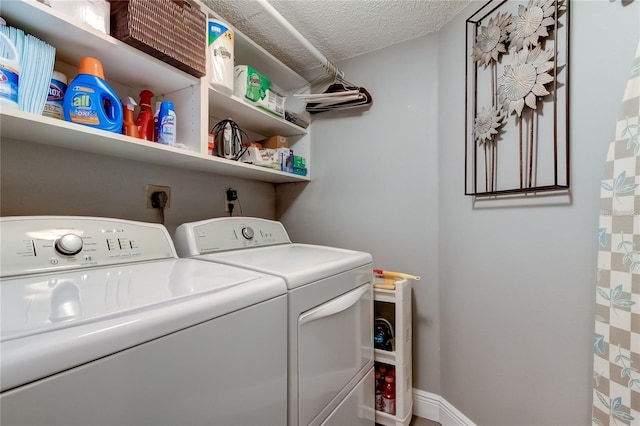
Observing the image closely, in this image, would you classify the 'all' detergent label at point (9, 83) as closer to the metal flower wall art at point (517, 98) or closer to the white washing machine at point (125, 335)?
the white washing machine at point (125, 335)

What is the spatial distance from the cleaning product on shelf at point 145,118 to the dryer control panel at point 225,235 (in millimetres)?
387

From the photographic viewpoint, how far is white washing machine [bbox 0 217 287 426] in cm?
38

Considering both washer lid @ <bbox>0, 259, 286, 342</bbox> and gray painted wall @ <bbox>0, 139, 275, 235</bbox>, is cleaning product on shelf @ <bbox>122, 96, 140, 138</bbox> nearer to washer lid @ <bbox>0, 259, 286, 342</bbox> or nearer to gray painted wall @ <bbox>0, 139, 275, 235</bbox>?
gray painted wall @ <bbox>0, 139, 275, 235</bbox>

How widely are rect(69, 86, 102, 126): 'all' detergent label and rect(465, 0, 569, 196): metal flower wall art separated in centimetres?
151

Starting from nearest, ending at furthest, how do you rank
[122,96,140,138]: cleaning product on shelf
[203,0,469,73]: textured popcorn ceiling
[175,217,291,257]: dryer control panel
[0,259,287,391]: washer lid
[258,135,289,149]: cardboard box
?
[0,259,287,391]: washer lid, [122,96,140,138]: cleaning product on shelf, [175,217,291,257]: dryer control panel, [203,0,469,73]: textured popcorn ceiling, [258,135,289,149]: cardboard box

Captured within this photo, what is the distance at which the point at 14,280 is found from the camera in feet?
2.19

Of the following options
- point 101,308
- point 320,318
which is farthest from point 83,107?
point 320,318

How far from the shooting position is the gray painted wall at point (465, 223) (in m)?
0.93

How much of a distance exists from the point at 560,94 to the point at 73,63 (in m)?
1.77

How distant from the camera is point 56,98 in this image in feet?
2.82

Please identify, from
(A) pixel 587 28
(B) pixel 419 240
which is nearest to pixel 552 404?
(B) pixel 419 240

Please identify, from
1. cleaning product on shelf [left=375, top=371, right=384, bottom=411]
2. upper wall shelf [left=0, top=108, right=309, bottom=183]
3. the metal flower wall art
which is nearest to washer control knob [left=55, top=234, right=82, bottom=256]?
upper wall shelf [left=0, top=108, right=309, bottom=183]

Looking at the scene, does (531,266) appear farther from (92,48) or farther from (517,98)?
(92,48)

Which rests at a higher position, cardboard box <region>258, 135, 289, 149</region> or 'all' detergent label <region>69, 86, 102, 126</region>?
cardboard box <region>258, 135, 289, 149</region>
